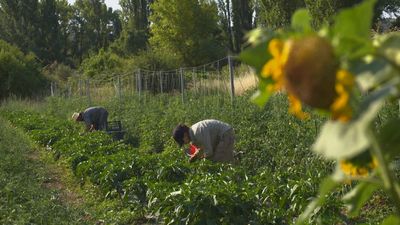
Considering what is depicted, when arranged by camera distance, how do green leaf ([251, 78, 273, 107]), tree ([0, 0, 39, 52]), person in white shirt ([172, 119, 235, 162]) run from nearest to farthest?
green leaf ([251, 78, 273, 107]), person in white shirt ([172, 119, 235, 162]), tree ([0, 0, 39, 52])

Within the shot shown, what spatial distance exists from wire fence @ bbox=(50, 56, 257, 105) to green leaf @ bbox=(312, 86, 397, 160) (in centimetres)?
676

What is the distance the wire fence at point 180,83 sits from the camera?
1182 cm

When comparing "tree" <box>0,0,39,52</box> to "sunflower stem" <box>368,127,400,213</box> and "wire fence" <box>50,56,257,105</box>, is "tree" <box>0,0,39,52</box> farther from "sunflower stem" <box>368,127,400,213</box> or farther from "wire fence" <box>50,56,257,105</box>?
"sunflower stem" <box>368,127,400,213</box>

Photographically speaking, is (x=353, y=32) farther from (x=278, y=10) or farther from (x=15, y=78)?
(x=15, y=78)

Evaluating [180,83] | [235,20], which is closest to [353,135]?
[180,83]

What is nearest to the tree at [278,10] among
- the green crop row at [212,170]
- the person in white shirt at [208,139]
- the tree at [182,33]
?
the green crop row at [212,170]

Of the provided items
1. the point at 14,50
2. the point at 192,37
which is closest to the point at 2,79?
the point at 14,50

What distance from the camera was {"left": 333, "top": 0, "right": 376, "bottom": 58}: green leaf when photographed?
65 centimetres

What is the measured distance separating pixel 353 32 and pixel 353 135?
13 cm

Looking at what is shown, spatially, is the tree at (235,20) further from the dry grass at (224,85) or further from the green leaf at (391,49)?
the green leaf at (391,49)

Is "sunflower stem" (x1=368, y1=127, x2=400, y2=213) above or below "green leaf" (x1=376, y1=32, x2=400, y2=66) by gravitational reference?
below

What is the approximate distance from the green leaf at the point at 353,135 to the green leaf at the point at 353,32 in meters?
0.06

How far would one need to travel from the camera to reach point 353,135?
0.61 meters

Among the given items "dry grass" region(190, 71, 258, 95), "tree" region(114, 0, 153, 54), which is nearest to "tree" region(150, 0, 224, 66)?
"tree" region(114, 0, 153, 54)
